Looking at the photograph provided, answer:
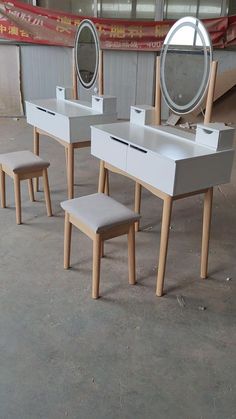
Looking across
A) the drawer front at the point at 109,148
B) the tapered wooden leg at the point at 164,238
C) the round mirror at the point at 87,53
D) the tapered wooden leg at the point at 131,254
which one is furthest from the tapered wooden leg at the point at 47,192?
the tapered wooden leg at the point at 164,238

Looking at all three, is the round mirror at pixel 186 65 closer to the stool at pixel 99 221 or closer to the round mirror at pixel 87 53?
the stool at pixel 99 221

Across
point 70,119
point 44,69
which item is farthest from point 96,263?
point 44,69

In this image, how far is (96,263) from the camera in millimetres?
1774

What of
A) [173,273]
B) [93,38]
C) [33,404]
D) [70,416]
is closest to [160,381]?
[70,416]

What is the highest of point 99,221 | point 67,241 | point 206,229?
point 99,221

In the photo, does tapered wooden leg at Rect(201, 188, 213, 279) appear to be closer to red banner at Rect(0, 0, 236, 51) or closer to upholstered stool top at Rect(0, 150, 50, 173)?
upholstered stool top at Rect(0, 150, 50, 173)

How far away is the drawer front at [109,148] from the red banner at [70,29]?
11.9 feet

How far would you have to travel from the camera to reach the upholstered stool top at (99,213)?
1737 mm

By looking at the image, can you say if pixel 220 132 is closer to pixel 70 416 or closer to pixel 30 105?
pixel 70 416

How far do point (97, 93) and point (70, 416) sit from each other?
7.07ft

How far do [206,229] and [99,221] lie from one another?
0.57 meters

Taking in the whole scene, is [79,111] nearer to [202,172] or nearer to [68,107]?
[68,107]

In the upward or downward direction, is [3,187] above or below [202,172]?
below

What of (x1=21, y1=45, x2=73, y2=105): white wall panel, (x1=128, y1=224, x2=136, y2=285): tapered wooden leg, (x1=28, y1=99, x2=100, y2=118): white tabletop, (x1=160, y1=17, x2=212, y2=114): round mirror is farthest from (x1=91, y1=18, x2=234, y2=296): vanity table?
(x1=21, y1=45, x2=73, y2=105): white wall panel
